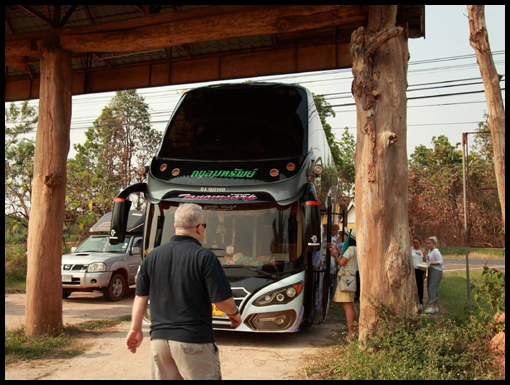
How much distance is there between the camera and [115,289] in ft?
44.2

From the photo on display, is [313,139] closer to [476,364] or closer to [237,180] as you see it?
[237,180]

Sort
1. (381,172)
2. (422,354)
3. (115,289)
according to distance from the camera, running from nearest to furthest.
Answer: (422,354)
(381,172)
(115,289)

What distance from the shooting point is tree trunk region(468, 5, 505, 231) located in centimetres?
600

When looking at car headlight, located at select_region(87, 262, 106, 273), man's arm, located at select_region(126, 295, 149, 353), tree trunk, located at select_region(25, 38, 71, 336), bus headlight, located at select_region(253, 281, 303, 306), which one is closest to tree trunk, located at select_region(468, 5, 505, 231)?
bus headlight, located at select_region(253, 281, 303, 306)

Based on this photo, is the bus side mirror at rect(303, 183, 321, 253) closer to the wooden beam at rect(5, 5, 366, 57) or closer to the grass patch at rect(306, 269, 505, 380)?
the grass patch at rect(306, 269, 505, 380)

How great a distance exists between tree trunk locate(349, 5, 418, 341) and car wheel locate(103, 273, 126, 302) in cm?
839

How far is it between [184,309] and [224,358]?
12.2ft

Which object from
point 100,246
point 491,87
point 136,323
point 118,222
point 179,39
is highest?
point 179,39

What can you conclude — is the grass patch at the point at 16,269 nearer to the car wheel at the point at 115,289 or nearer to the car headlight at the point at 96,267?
the car wheel at the point at 115,289

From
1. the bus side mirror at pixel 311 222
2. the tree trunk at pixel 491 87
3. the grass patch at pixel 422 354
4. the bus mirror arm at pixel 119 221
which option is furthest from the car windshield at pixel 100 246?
the tree trunk at pixel 491 87

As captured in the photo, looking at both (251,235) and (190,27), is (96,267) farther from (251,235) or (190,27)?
(190,27)

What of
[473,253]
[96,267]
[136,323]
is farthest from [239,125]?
[473,253]

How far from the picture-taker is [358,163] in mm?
7359
